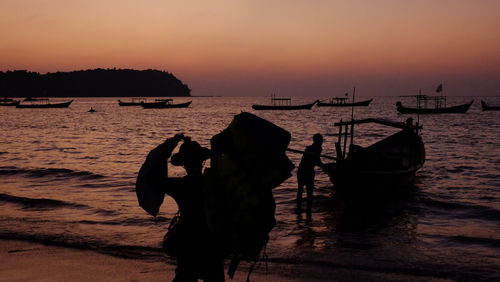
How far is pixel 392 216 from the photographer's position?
1248 centimetres

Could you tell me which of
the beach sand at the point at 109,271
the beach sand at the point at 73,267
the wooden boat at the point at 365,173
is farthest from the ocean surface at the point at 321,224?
the wooden boat at the point at 365,173

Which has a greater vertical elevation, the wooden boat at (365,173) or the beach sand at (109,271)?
the wooden boat at (365,173)

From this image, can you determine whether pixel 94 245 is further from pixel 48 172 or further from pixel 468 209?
pixel 48 172

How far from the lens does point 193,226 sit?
3990mm

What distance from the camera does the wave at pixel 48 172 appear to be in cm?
1981

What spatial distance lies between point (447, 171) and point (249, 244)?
22.6 metres

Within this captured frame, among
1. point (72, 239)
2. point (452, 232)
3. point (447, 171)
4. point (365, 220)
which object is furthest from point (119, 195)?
point (447, 171)

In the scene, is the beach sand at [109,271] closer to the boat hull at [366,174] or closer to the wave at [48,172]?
the boat hull at [366,174]

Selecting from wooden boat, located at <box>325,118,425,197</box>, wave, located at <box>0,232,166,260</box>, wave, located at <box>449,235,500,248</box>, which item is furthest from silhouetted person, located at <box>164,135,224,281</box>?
wooden boat, located at <box>325,118,425,197</box>

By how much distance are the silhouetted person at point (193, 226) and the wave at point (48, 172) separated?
Answer: 1641cm

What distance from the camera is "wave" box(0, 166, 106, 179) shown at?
1981 cm

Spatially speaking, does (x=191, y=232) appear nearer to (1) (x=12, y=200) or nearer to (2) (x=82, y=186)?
(1) (x=12, y=200)

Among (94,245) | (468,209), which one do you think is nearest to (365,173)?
(468,209)

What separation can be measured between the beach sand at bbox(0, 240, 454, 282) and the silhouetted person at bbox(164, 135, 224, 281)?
280cm
